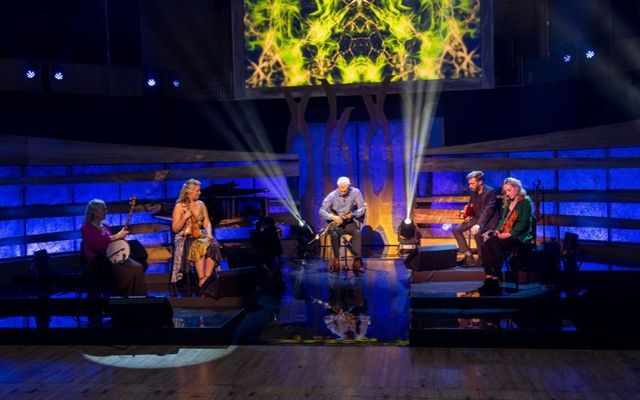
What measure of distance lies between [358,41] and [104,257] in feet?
18.9

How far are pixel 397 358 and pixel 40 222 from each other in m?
5.82

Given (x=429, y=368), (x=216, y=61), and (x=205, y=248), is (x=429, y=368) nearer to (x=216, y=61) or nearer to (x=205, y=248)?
(x=205, y=248)

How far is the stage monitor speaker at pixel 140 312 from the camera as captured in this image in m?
5.54

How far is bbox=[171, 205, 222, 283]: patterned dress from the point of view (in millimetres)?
6784

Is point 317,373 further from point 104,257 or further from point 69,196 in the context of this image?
point 69,196

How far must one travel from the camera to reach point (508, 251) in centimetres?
668

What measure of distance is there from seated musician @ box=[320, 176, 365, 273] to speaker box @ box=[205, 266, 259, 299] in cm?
192

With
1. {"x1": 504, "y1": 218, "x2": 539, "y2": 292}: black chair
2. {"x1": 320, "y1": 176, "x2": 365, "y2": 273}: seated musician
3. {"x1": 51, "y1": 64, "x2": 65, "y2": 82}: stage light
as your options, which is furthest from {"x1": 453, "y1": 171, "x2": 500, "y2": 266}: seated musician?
{"x1": 51, "y1": 64, "x2": 65, "y2": 82}: stage light

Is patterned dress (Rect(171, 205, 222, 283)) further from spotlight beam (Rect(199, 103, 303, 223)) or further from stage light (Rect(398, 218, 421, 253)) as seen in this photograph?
spotlight beam (Rect(199, 103, 303, 223))

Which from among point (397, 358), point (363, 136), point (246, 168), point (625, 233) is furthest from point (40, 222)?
point (625, 233)

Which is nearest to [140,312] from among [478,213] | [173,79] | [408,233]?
[478,213]

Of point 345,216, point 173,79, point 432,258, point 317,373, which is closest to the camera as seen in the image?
point 317,373

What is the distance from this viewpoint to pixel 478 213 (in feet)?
25.3

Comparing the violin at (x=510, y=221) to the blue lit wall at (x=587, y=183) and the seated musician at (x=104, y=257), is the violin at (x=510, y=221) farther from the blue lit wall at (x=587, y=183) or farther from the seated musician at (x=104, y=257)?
the seated musician at (x=104, y=257)
